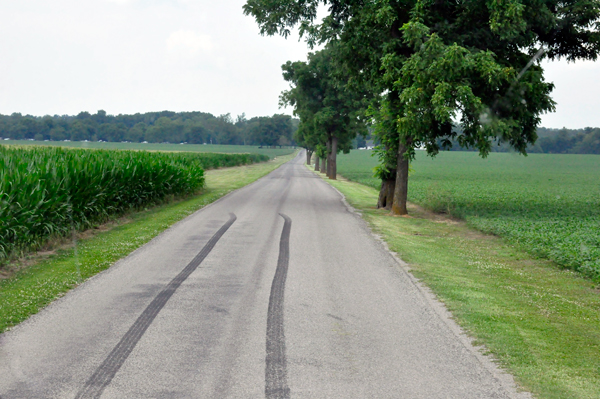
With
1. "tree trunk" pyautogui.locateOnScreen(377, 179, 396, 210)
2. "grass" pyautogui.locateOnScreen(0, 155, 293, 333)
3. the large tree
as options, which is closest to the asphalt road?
"grass" pyautogui.locateOnScreen(0, 155, 293, 333)

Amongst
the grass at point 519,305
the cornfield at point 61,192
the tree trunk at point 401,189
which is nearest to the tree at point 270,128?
the cornfield at point 61,192

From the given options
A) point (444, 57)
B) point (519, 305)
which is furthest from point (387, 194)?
point (519, 305)

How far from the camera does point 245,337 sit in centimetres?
648

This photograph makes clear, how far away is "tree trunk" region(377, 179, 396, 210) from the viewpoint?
23.6 metres

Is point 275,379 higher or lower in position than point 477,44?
lower

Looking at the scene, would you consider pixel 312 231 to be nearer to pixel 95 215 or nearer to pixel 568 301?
pixel 95 215

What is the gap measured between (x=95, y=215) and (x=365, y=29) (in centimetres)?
1252

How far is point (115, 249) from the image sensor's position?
40.4 ft

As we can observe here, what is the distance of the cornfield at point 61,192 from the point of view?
35.8ft

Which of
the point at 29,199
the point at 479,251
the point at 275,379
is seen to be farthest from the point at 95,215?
the point at 275,379

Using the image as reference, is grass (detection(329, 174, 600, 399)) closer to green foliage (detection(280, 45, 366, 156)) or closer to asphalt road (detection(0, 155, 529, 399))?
asphalt road (detection(0, 155, 529, 399))

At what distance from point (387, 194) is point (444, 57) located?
8095mm

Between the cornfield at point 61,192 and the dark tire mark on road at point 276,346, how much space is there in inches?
219

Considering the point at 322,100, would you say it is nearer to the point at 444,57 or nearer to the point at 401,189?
the point at 401,189
